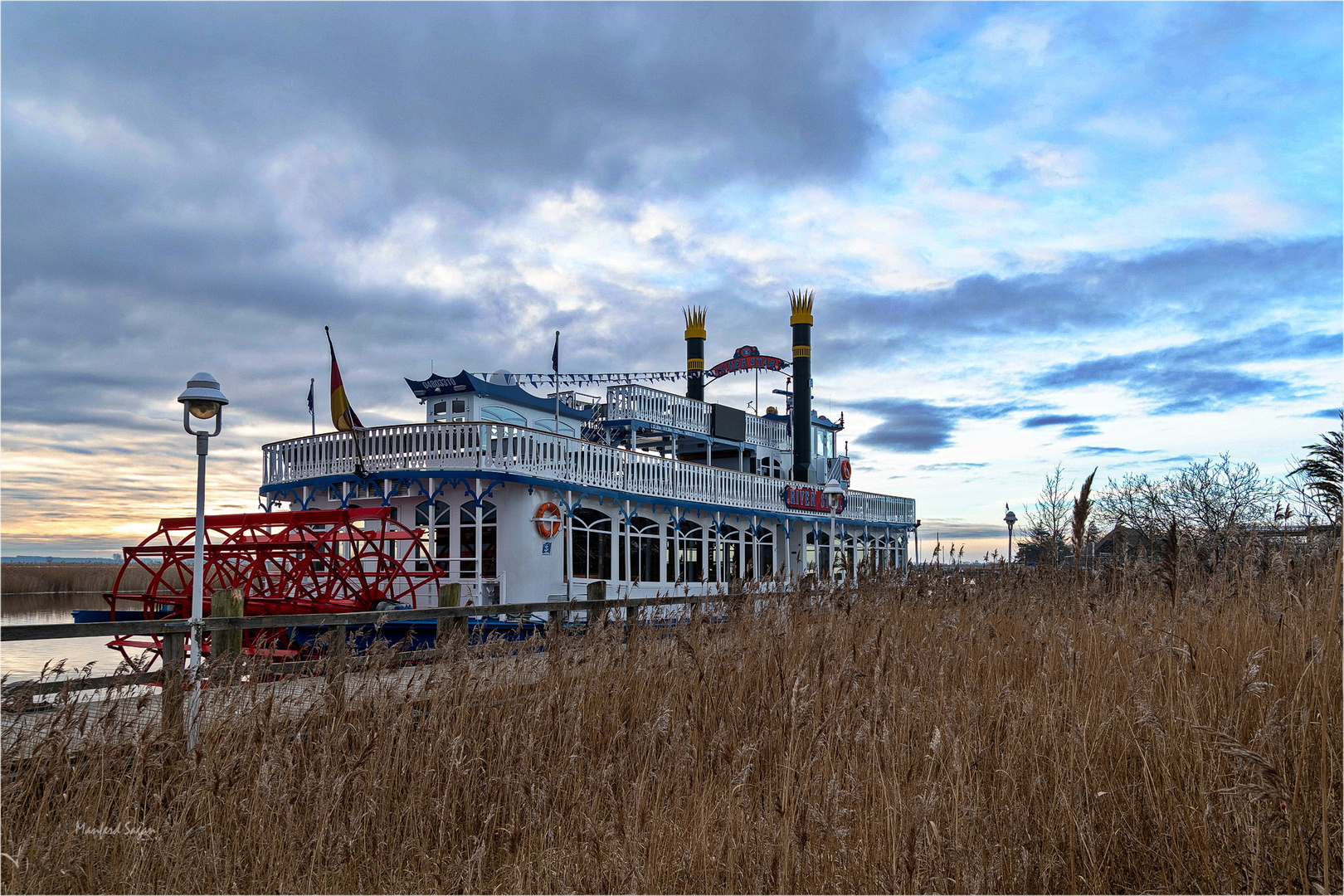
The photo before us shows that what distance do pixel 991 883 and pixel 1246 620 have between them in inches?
110

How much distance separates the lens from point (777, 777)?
386cm

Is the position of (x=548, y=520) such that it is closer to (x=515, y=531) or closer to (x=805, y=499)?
(x=515, y=531)

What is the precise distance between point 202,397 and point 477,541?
8108 millimetres

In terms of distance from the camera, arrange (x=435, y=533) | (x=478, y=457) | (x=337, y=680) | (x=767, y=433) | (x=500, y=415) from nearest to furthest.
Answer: (x=337, y=680) → (x=478, y=457) → (x=435, y=533) → (x=500, y=415) → (x=767, y=433)

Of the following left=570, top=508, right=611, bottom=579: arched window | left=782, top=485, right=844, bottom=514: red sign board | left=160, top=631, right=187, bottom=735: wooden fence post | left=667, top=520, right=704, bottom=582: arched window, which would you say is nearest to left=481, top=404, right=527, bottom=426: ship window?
left=570, top=508, right=611, bottom=579: arched window

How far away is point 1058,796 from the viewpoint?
3094mm

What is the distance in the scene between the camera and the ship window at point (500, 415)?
56.2ft

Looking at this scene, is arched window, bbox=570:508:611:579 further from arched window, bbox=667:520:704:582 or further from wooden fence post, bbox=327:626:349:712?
wooden fence post, bbox=327:626:349:712

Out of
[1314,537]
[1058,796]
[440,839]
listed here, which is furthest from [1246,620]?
[440,839]

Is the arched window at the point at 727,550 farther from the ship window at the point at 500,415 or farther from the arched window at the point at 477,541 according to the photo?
the arched window at the point at 477,541

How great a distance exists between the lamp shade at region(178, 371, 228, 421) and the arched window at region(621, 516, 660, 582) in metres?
10.6

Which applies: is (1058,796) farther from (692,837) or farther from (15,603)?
(15,603)

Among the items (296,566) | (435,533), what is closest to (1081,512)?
(435,533)

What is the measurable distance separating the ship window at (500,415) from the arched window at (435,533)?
2.34 meters
